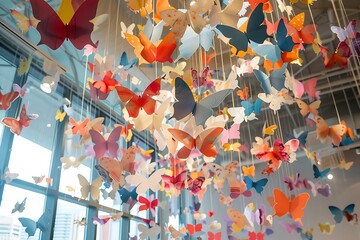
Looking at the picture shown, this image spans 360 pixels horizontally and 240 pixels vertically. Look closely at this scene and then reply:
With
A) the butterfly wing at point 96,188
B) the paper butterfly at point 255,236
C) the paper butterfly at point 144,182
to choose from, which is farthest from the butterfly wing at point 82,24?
the paper butterfly at point 255,236

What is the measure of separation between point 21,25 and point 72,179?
9.54ft

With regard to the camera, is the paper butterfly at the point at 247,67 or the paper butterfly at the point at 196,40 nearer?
Answer: the paper butterfly at the point at 196,40

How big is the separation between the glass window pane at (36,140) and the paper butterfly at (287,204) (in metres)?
2.75

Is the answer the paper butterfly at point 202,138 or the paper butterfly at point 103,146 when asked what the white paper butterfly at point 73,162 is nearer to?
the paper butterfly at point 103,146

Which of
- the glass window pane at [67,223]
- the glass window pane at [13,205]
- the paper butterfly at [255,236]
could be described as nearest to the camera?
the paper butterfly at [255,236]

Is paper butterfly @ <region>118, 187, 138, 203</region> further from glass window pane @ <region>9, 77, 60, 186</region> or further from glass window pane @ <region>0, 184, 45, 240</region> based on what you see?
glass window pane @ <region>9, 77, 60, 186</region>

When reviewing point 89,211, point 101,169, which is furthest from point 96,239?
point 101,169

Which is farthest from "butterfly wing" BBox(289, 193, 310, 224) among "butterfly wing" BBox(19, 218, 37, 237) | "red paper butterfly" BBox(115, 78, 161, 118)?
"butterfly wing" BBox(19, 218, 37, 237)

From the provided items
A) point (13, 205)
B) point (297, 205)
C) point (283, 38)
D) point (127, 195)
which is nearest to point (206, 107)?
point (283, 38)

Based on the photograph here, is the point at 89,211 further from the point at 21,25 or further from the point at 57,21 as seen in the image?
the point at 57,21

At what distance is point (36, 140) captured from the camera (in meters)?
3.90

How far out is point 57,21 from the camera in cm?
94

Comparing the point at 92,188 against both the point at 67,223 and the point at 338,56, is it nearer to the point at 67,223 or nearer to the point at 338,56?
the point at 338,56

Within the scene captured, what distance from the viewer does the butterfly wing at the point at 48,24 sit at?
929mm
